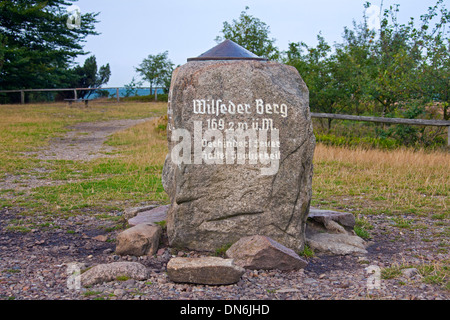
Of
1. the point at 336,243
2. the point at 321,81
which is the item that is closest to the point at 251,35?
the point at 321,81

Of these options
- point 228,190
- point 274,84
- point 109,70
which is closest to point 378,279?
point 228,190

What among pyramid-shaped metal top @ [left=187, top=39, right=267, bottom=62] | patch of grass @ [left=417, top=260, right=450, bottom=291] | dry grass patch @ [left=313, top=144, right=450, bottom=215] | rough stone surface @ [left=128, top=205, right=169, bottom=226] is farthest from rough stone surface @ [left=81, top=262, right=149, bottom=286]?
dry grass patch @ [left=313, top=144, right=450, bottom=215]

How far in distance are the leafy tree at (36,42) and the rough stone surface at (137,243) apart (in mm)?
23921

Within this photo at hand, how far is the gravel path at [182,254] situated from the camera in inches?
174

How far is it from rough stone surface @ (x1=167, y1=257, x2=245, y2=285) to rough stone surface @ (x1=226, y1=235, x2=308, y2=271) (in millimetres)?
433

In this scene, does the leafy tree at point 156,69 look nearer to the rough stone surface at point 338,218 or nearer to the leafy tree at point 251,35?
the leafy tree at point 251,35

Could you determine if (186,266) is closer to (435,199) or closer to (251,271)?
(251,271)

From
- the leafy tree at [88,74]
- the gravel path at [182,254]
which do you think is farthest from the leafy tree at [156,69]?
the gravel path at [182,254]

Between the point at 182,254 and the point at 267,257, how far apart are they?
1018 mm

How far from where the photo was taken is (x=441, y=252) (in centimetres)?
568

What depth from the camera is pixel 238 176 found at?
18.1 ft

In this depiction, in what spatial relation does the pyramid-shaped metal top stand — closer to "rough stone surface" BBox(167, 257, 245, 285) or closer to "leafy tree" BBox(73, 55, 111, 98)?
"rough stone surface" BBox(167, 257, 245, 285)

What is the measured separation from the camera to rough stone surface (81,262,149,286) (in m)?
4.64

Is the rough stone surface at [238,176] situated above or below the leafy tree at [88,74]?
below
